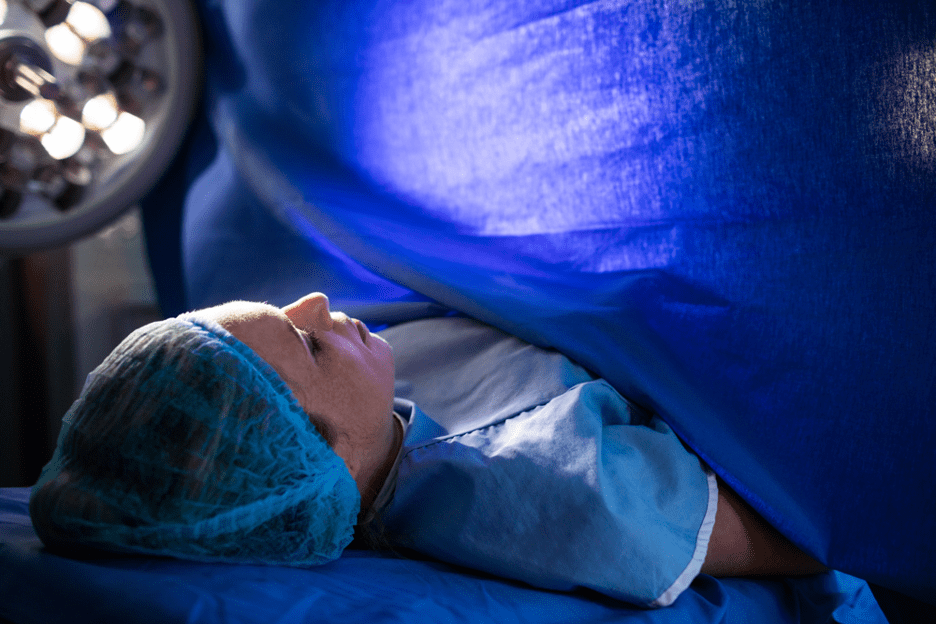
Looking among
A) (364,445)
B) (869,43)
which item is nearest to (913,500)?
(869,43)

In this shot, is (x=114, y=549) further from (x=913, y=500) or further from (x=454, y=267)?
(x=913, y=500)

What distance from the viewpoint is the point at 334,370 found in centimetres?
75

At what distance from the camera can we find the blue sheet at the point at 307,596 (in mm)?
531

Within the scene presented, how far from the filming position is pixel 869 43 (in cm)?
72

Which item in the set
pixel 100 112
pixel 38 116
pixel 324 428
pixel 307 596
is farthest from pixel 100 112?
pixel 307 596

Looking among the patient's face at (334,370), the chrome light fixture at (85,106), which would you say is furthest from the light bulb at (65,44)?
the patient's face at (334,370)

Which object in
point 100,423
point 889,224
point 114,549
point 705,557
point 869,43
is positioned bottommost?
point 705,557

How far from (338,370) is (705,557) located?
477mm

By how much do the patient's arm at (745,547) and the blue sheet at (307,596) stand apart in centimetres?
2

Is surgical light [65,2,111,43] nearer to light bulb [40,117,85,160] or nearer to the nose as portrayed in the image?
light bulb [40,117,85,160]

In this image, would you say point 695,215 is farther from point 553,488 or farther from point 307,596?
point 307,596

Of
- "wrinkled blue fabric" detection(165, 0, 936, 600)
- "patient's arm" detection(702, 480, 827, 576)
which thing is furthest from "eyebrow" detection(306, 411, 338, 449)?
"patient's arm" detection(702, 480, 827, 576)

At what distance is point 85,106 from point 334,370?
0.96m

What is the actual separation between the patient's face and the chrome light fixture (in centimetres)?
80
